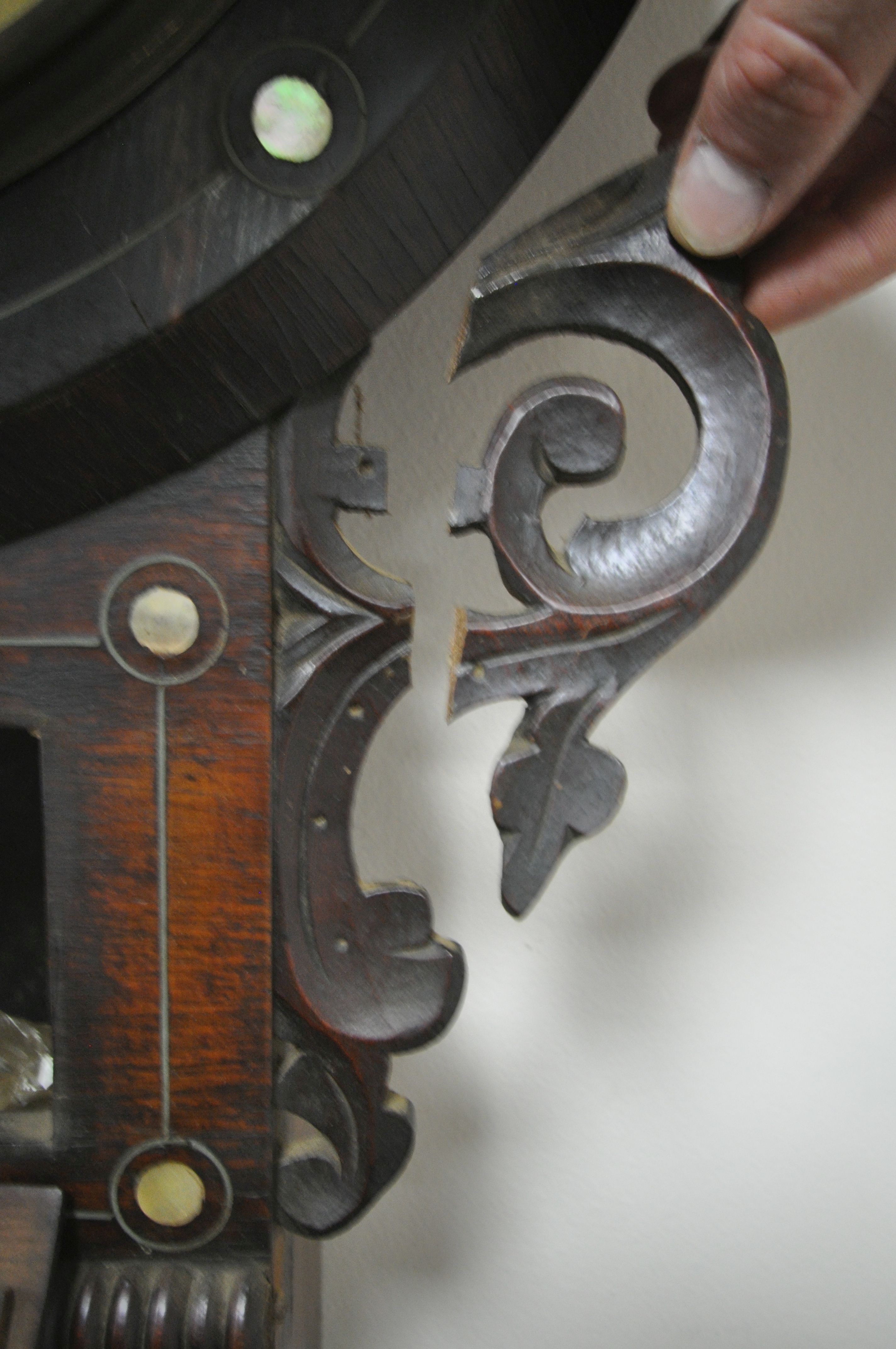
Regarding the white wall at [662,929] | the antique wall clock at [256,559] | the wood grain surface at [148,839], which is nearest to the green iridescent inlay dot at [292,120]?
the antique wall clock at [256,559]

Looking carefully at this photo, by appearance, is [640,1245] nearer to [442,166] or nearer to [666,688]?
[666,688]

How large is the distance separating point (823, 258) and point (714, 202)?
0.20 feet

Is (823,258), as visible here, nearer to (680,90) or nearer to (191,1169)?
(680,90)

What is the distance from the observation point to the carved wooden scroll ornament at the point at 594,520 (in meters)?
0.39

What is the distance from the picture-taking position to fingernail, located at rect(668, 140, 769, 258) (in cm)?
36

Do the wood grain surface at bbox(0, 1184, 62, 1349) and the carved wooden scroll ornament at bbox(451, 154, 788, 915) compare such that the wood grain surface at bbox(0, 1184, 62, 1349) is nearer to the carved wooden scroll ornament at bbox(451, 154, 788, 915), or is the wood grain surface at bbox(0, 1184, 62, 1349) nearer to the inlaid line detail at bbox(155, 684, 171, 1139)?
the inlaid line detail at bbox(155, 684, 171, 1139)

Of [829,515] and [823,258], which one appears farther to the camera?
[829,515]

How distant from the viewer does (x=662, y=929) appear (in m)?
0.66

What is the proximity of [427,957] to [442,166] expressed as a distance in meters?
0.29

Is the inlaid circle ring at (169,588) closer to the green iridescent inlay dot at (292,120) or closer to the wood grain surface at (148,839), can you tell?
the wood grain surface at (148,839)

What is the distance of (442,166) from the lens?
378mm

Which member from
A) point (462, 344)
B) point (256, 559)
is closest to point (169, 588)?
Answer: point (256, 559)

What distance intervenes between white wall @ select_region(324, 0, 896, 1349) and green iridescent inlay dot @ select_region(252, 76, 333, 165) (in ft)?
0.84

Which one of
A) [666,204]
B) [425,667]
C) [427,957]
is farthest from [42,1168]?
[666,204]
